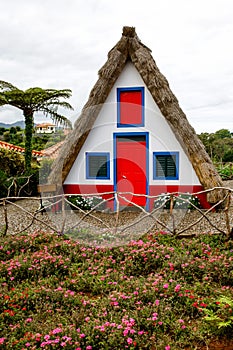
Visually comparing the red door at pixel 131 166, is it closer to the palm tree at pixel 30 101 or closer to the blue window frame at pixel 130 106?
the blue window frame at pixel 130 106

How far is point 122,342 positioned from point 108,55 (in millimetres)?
9110

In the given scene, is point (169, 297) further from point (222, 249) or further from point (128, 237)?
point (128, 237)

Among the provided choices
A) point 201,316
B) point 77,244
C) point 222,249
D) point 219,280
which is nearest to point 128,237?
point 77,244

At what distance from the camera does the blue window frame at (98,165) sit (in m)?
11.8

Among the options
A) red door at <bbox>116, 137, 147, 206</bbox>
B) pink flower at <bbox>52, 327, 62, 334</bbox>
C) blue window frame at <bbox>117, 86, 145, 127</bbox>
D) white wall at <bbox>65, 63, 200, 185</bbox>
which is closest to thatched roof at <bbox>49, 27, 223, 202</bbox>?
white wall at <bbox>65, 63, 200, 185</bbox>

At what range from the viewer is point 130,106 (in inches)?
449

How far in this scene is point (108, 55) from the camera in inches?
451

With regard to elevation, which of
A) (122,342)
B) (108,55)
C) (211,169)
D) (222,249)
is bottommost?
(122,342)

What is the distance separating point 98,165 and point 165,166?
2.07 metres

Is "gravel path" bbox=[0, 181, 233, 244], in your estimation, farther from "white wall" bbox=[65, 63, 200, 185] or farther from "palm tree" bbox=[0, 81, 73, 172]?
"palm tree" bbox=[0, 81, 73, 172]

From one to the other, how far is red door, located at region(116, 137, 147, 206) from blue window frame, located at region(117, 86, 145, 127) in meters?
0.53

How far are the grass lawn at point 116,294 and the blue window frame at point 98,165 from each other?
4350 millimetres

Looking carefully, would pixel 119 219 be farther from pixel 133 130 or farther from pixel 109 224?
pixel 133 130

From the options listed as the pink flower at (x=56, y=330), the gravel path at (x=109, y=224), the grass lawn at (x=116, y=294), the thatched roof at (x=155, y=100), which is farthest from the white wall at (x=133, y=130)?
the pink flower at (x=56, y=330)
